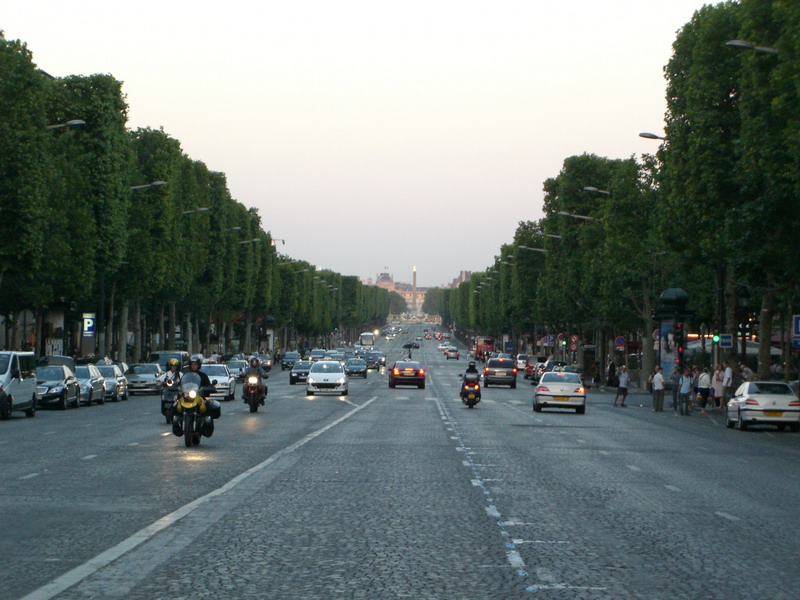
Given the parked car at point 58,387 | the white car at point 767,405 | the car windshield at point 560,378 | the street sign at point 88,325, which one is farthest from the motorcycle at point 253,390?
the street sign at point 88,325

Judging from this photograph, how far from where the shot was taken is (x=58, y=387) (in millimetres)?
45562

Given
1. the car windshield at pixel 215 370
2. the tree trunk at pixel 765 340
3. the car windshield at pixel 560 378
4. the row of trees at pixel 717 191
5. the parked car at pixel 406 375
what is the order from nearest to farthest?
1. the row of trees at pixel 717 191
2. the car windshield at pixel 560 378
3. the tree trunk at pixel 765 340
4. the car windshield at pixel 215 370
5. the parked car at pixel 406 375

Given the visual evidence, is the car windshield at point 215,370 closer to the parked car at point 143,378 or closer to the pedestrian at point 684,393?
the parked car at point 143,378

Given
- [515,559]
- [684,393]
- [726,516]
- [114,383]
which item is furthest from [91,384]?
[515,559]

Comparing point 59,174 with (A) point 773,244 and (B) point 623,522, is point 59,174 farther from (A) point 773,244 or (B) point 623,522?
(B) point 623,522

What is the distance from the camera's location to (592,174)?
9275cm

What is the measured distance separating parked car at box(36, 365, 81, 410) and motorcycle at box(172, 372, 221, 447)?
822 inches

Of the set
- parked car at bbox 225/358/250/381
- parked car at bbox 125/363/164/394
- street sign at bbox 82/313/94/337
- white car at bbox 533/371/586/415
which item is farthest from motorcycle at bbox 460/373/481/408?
parked car at bbox 225/358/250/381

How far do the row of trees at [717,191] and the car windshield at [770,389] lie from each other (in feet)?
12.9

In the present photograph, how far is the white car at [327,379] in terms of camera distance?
6022 centimetres

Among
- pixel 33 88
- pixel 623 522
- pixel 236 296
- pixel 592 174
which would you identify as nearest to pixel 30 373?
pixel 33 88

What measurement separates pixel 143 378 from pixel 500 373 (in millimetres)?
28160

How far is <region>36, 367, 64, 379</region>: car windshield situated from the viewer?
153ft

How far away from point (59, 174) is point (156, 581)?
A: 164 feet
